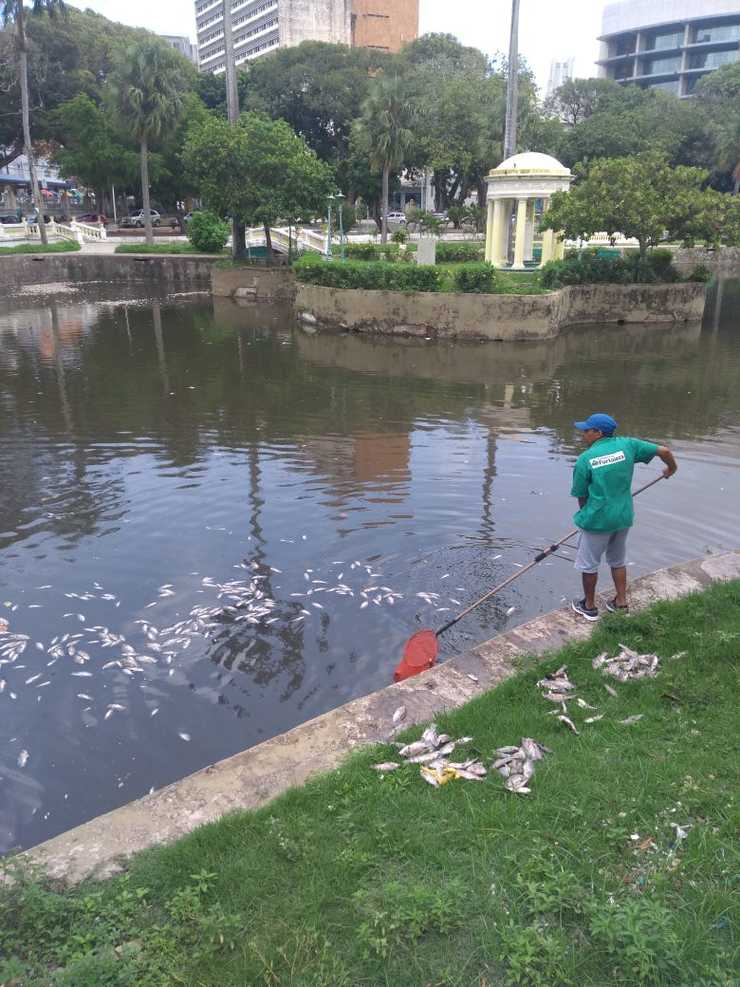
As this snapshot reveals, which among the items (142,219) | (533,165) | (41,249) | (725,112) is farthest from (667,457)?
(142,219)

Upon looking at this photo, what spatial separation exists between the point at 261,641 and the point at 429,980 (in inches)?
168

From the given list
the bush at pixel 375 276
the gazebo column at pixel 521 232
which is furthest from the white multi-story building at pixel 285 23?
the bush at pixel 375 276

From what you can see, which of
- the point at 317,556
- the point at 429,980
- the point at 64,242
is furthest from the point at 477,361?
the point at 64,242

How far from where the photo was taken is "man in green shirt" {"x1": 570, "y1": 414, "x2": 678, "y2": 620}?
20.5 ft

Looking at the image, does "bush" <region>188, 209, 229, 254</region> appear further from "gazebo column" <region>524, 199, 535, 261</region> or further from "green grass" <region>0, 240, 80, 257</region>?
"gazebo column" <region>524, 199, 535, 261</region>

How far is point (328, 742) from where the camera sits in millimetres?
5078

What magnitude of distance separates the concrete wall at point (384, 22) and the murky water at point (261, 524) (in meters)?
88.1

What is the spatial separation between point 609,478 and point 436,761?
276 centimetres

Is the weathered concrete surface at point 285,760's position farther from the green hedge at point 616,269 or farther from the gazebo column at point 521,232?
the gazebo column at point 521,232

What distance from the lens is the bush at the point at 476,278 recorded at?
23.4 m

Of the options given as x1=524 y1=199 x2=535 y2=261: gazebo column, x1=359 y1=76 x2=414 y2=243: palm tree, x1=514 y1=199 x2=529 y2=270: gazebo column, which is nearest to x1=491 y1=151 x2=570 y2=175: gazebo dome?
x1=514 y1=199 x2=529 y2=270: gazebo column

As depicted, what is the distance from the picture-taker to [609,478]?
626 centimetres

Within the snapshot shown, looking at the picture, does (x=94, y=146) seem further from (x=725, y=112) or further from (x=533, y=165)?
(x=725, y=112)

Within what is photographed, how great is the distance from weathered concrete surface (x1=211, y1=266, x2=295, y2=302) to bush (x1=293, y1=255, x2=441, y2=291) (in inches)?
320
